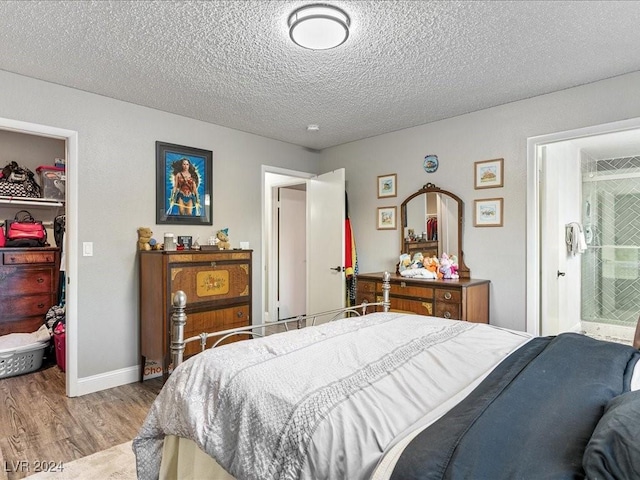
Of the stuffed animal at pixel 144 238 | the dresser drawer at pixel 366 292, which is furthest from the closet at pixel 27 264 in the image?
the dresser drawer at pixel 366 292

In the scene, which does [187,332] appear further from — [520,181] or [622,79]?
[622,79]

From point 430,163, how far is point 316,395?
3208 mm

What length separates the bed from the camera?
85cm

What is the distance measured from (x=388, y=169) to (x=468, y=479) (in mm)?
3737

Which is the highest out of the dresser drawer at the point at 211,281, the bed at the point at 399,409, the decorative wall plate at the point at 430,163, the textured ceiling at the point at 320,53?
the textured ceiling at the point at 320,53

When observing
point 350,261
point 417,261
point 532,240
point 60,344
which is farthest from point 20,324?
point 532,240

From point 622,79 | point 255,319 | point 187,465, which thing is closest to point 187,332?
point 255,319

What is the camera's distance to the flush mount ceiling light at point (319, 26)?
77.6 inches

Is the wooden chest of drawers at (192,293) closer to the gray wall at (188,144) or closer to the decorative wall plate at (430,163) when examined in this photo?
the gray wall at (188,144)

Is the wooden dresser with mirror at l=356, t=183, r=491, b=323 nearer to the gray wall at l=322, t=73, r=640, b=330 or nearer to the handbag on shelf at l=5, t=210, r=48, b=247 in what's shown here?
the gray wall at l=322, t=73, r=640, b=330

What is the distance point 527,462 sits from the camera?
2.73ft

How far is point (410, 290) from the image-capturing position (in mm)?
3473

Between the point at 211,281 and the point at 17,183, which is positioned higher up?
the point at 17,183

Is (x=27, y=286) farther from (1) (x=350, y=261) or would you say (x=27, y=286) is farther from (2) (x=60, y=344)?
(1) (x=350, y=261)
